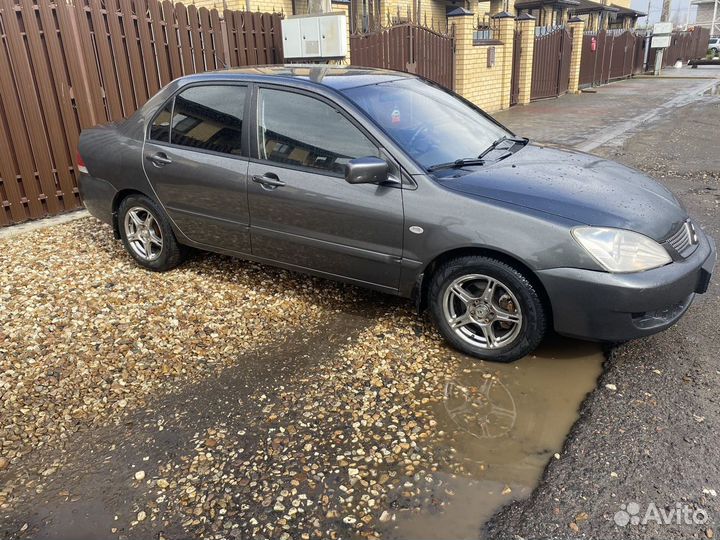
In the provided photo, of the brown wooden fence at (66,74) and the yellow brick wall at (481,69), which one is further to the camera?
the yellow brick wall at (481,69)

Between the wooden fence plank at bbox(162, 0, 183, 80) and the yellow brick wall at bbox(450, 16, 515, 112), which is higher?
the wooden fence plank at bbox(162, 0, 183, 80)

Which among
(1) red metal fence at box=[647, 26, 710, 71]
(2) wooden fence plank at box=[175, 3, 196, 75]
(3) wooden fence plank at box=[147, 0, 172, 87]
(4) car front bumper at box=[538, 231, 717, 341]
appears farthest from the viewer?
→ (1) red metal fence at box=[647, 26, 710, 71]

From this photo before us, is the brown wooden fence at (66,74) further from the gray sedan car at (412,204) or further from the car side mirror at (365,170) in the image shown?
the car side mirror at (365,170)

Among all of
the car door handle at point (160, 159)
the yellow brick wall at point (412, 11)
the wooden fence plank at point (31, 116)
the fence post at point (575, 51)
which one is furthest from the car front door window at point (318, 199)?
the fence post at point (575, 51)

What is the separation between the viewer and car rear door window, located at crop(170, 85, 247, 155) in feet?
14.1

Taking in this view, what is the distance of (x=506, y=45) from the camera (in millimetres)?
15891

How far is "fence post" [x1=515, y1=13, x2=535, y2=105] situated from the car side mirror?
15.2 m

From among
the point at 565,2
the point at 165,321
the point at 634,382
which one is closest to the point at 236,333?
the point at 165,321

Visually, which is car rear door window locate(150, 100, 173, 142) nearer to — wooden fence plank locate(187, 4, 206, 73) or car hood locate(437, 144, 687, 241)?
car hood locate(437, 144, 687, 241)

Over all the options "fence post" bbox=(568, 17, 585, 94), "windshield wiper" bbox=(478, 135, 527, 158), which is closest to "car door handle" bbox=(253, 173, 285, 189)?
"windshield wiper" bbox=(478, 135, 527, 158)

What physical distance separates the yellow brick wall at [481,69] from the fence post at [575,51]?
650cm

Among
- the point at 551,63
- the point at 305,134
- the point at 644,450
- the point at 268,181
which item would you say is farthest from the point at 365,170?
the point at 551,63

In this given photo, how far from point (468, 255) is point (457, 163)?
722 mm

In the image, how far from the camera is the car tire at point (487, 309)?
11.1 feet
